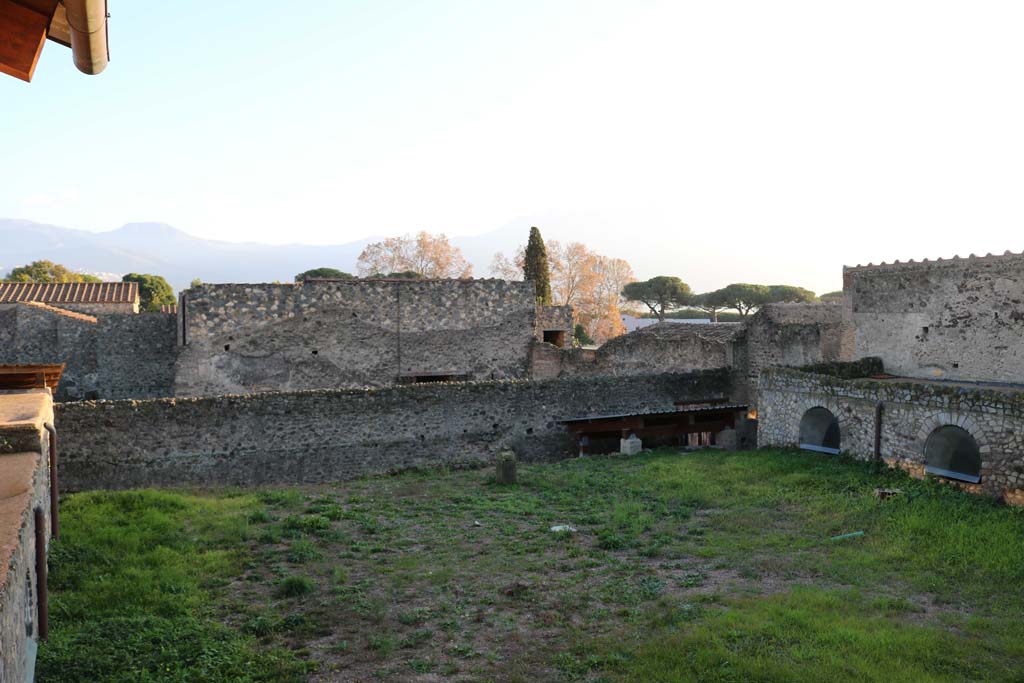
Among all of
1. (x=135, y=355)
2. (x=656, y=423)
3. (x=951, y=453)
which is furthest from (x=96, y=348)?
(x=951, y=453)

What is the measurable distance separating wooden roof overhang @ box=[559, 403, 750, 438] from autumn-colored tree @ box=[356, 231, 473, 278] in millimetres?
39488

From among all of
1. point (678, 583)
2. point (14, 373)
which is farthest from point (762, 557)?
point (14, 373)

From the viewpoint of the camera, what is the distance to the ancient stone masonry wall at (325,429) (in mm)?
15109

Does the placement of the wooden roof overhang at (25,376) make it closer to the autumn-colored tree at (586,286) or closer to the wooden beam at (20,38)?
the wooden beam at (20,38)

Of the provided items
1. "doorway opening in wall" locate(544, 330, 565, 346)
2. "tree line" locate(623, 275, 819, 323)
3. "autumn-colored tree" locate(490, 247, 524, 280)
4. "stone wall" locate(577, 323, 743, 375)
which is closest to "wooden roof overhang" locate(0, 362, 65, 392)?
"stone wall" locate(577, 323, 743, 375)

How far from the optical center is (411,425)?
18.0 meters

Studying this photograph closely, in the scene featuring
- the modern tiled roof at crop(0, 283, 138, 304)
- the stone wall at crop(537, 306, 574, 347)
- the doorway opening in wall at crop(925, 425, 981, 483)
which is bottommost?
the doorway opening in wall at crop(925, 425, 981, 483)

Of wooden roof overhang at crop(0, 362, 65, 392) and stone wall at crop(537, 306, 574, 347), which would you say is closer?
wooden roof overhang at crop(0, 362, 65, 392)

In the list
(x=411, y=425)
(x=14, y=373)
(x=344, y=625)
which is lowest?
(x=344, y=625)

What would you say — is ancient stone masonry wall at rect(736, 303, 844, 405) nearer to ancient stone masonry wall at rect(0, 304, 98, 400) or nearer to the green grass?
the green grass

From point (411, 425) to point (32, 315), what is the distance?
1576 cm

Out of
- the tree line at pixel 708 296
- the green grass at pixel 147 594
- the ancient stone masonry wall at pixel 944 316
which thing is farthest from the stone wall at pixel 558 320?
the tree line at pixel 708 296

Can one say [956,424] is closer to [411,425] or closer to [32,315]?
[411,425]

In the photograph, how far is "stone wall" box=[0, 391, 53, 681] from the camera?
169 inches
